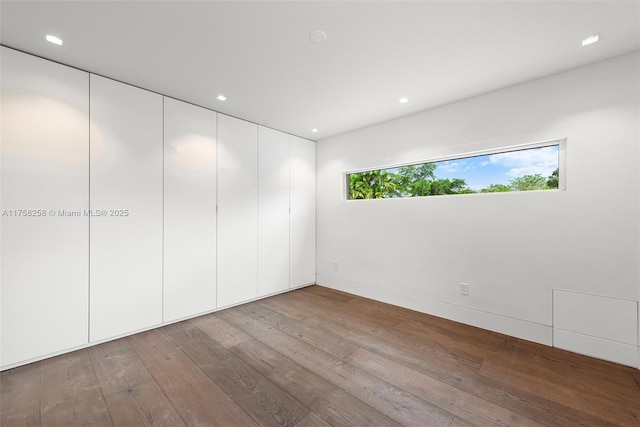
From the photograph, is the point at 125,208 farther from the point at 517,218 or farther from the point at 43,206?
the point at 517,218

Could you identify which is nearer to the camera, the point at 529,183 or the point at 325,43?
the point at 325,43

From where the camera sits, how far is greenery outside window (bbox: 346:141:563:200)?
2602mm

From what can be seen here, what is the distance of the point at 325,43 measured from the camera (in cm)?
202

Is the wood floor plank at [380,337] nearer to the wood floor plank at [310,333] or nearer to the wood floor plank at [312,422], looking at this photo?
the wood floor plank at [310,333]

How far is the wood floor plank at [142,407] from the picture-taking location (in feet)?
5.15

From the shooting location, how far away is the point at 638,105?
2.11m

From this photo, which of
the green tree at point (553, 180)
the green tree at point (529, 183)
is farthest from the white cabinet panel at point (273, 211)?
the green tree at point (553, 180)

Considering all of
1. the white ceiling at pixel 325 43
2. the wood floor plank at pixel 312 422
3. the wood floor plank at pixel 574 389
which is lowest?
the wood floor plank at pixel 574 389

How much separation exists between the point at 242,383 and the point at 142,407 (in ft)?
2.11

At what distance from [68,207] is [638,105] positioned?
506 cm

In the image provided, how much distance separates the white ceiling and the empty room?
18 millimetres

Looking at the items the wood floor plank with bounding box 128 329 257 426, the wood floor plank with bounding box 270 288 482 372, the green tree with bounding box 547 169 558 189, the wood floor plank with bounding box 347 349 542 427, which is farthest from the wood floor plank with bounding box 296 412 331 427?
the green tree with bounding box 547 169 558 189

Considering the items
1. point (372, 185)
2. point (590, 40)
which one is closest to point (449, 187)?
point (372, 185)

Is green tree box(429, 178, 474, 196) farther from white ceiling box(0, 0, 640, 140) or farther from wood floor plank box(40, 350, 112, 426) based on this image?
wood floor plank box(40, 350, 112, 426)
